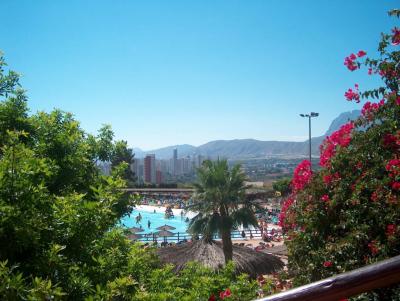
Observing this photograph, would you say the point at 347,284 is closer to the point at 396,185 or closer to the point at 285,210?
the point at 396,185

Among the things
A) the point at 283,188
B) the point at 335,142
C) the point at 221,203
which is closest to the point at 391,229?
the point at 335,142

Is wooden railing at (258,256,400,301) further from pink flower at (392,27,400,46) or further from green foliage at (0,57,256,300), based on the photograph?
pink flower at (392,27,400,46)

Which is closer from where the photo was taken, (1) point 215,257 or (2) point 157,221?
(1) point 215,257

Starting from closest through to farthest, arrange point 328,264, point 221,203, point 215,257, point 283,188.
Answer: point 328,264, point 221,203, point 215,257, point 283,188

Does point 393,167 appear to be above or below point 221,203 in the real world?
above

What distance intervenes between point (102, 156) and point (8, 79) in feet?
5.38

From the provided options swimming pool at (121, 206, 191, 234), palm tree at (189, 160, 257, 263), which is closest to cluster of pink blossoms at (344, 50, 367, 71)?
palm tree at (189, 160, 257, 263)

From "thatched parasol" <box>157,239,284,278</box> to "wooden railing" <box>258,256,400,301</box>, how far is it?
12.6m

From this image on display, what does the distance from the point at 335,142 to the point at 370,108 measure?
0.63 meters

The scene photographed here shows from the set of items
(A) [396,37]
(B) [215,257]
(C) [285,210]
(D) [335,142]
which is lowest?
(B) [215,257]

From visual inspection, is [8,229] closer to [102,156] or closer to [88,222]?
[88,222]

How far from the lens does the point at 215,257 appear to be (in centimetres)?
1408

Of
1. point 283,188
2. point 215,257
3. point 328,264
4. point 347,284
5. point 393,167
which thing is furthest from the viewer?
point 283,188

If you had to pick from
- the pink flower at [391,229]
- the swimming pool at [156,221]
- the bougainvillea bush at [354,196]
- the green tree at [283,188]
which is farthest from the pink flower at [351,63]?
the green tree at [283,188]
